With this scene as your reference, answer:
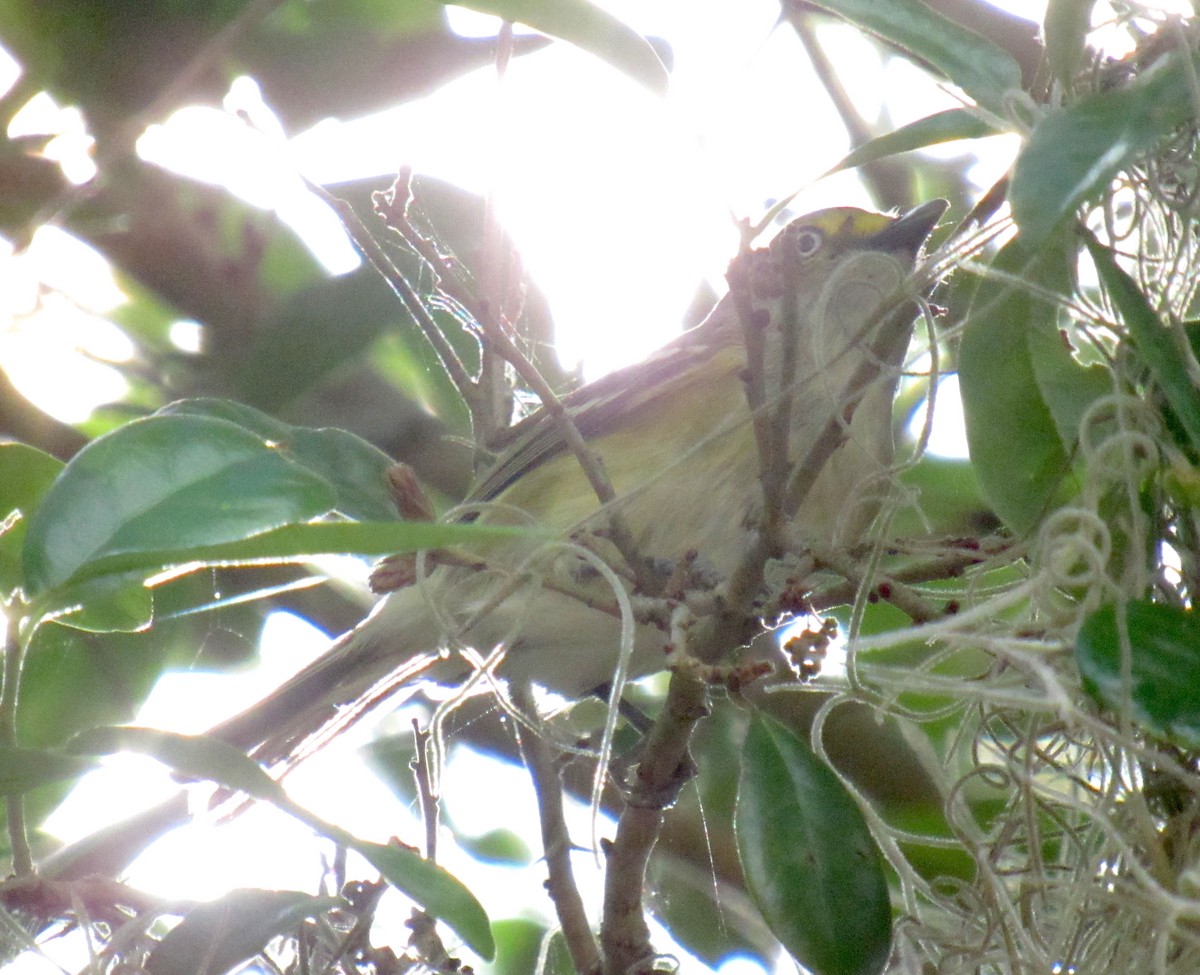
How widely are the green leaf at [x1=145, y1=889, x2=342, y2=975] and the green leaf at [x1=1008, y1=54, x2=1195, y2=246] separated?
113 cm

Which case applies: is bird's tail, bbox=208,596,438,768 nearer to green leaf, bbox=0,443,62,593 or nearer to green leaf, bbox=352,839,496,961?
green leaf, bbox=0,443,62,593

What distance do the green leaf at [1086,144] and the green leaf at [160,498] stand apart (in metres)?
0.72

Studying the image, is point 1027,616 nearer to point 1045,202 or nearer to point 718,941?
point 1045,202

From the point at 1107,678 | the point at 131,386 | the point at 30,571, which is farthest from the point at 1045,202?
the point at 131,386

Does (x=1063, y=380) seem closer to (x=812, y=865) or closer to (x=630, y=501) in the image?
(x=812, y=865)

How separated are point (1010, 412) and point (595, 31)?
0.68 metres

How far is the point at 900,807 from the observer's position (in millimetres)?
2984

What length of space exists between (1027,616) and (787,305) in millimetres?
533

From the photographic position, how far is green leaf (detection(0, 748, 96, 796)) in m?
1.58

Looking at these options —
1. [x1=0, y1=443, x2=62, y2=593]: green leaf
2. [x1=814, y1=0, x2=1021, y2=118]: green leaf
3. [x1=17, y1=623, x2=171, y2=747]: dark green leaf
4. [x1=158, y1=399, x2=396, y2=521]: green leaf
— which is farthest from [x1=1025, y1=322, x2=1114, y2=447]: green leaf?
[x1=17, y1=623, x2=171, y2=747]: dark green leaf

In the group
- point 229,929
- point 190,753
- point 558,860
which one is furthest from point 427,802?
point 190,753

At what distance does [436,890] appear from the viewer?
156cm

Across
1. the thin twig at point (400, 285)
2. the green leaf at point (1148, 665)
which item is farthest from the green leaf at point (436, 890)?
the thin twig at point (400, 285)

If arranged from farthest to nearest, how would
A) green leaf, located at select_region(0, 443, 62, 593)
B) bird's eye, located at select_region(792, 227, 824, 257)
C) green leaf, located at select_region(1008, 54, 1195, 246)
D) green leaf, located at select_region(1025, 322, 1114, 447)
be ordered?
bird's eye, located at select_region(792, 227, 824, 257) < green leaf, located at select_region(0, 443, 62, 593) < green leaf, located at select_region(1025, 322, 1114, 447) < green leaf, located at select_region(1008, 54, 1195, 246)
